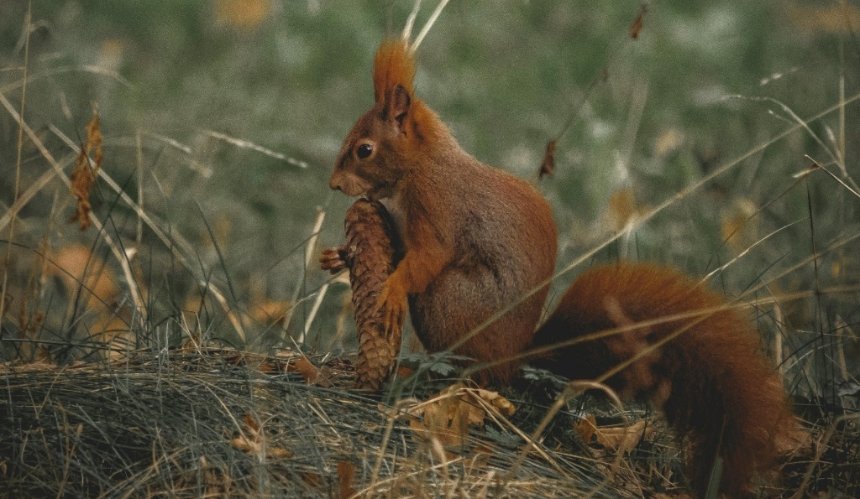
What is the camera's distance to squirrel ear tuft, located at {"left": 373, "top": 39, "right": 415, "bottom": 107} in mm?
2746

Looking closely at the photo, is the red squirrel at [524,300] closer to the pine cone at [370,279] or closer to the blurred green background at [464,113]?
the pine cone at [370,279]

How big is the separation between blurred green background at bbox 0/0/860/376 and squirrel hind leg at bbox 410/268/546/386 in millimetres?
1127

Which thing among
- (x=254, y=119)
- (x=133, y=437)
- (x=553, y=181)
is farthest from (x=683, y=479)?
(x=254, y=119)

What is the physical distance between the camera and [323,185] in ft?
16.3

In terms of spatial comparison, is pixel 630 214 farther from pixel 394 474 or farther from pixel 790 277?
pixel 394 474

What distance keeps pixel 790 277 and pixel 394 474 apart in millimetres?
2353

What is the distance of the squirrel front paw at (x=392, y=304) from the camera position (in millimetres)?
2449

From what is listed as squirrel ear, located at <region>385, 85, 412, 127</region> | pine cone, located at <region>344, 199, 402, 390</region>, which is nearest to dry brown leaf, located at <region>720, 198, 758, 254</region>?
squirrel ear, located at <region>385, 85, 412, 127</region>

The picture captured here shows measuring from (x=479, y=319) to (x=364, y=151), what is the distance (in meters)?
0.50

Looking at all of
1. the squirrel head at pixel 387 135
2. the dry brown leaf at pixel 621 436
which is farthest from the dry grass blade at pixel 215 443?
the squirrel head at pixel 387 135

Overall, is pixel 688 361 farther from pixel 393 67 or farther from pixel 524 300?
pixel 393 67

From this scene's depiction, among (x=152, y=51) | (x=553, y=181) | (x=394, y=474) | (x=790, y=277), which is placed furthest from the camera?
(x=152, y=51)

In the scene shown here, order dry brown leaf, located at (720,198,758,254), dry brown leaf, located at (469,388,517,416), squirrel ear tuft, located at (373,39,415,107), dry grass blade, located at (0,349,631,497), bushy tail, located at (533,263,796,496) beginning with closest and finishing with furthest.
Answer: dry grass blade, located at (0,349,631,497) → bushy tail, located at (533,263,796,496) → dry brown leaf, located at (469,388,517,416) → squirrel ear tuft, located at (373,39,415,107) → dry brown leaf, located at (720,198,758,254)

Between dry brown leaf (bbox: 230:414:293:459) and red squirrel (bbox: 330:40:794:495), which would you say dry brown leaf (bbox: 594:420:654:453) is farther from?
dry brown leaf (bbox: 230:414:293:459)
